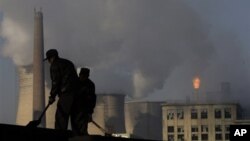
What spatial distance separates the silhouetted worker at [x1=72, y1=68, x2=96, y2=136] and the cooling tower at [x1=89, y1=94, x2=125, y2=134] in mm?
170422

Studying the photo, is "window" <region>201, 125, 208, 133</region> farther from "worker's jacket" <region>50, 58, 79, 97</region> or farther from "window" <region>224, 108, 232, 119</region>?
"worker's jacket" <region>50, 58, 79, 97</region>

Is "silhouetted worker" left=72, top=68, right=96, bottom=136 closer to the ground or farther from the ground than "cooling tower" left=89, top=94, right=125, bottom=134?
closer to the ground

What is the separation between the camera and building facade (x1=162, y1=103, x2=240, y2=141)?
545 feet

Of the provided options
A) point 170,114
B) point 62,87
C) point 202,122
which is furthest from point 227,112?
point 62,87

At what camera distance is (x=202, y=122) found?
167125 millimetres

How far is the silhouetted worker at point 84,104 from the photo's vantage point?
37.6ft

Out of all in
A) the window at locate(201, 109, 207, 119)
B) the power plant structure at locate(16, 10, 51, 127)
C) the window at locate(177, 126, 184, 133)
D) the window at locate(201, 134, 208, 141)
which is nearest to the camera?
the window at locate(201, 134, 208, 141)

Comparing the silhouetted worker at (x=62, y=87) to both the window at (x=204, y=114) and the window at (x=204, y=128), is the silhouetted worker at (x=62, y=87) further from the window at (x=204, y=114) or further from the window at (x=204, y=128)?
the window at (x=204, y=114)

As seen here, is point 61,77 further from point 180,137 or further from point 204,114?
point 180,137

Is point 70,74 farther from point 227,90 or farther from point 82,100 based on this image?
point 227,90

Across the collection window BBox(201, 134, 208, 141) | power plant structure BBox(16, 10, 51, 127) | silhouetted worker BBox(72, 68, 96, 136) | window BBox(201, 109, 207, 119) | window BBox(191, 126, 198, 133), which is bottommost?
silhouetted worker BBox(72, 68, 96, 136)

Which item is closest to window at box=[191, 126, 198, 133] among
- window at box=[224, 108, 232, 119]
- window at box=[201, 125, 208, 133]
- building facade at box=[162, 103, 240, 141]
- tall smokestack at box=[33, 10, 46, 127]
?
building facade at box=[162, 103, 240, 141]

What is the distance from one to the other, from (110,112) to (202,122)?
32860mm

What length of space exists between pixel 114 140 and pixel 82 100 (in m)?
1.35
